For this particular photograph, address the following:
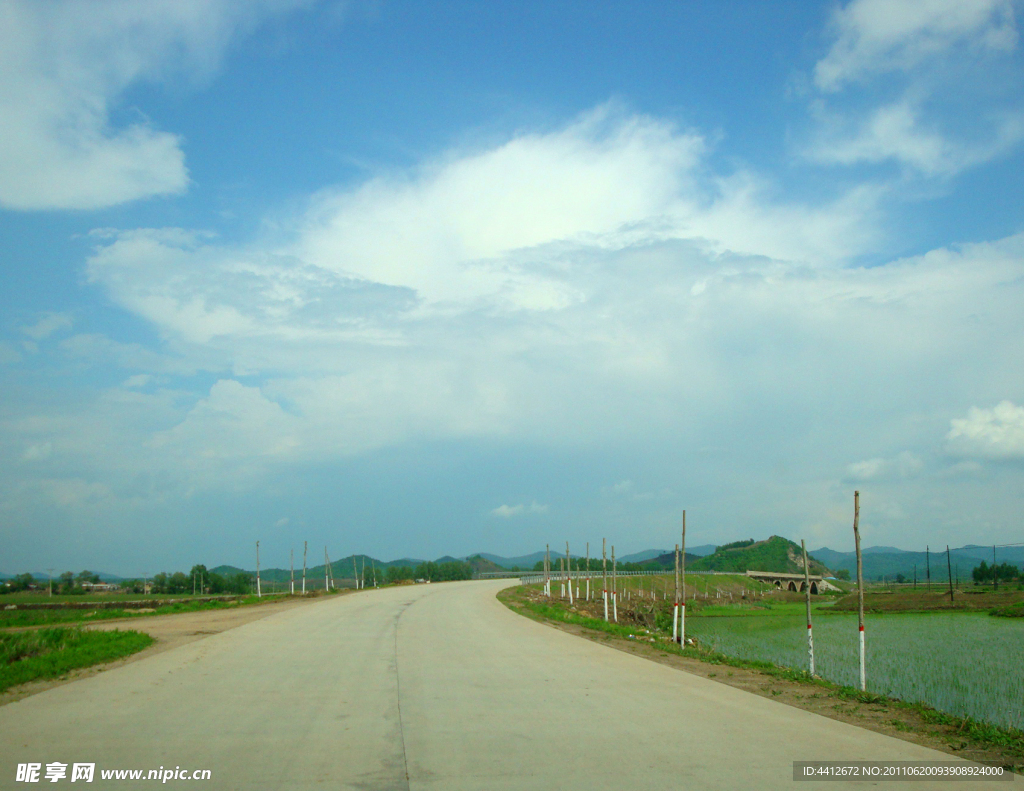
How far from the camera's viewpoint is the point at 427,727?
309 inches

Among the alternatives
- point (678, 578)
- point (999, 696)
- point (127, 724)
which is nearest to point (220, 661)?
point (127, 724)

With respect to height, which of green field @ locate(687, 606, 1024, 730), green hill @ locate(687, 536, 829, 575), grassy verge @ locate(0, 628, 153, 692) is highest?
grassy verge @ locate(0, 628, 153, 692)

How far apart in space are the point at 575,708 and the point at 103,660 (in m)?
9.78

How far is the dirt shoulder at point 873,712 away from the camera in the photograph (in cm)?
760

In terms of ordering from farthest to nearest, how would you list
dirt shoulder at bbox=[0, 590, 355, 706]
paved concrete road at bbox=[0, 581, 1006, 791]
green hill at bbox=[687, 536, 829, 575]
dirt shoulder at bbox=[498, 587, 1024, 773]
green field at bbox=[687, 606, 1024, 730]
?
green hill at bbox=[687, 536, 829, 575] < green field at bbox=[687, 606, 1024, 730] < dirt shoulder at bbox=[0, 590, 355, 706] < dirt shoulder at bbox=[498, 587, 1024, 773] < paved concrete road at bbox=[0, 581, 1006, 791]

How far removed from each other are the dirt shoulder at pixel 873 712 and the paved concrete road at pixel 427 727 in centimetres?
43

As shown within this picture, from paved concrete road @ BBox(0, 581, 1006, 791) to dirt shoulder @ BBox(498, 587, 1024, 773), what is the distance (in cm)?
43

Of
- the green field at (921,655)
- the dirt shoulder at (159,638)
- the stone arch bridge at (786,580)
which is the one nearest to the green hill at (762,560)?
the stone arch bridge at (786,580)

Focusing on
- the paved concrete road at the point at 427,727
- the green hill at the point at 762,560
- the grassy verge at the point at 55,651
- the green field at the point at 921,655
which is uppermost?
the paved concrete road at the point at 427,727

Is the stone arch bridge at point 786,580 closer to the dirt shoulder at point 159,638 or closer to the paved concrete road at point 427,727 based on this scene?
the dirt shoulder at point 159,638

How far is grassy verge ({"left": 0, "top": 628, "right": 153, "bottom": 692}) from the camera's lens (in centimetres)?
1155

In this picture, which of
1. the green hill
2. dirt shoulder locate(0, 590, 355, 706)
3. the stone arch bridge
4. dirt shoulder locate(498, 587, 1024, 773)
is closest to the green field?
dirt shoulder locate(498, 587, 1024, 773)

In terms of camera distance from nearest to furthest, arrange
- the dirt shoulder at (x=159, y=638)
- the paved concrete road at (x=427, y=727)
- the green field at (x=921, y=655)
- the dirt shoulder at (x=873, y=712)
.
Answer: the paved concrete road at (x=427, y=727)
the dirt shoulder at (x=873, y=712)
the dirt shoulder at (x=159, y=638)
the green field at (x=921, y=655)

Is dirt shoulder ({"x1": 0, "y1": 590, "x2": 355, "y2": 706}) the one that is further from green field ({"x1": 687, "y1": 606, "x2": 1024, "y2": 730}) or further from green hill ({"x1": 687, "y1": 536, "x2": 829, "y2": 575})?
green hill ({"x1": 687, "y1": 536, "x2": 829, "y2": 575})
